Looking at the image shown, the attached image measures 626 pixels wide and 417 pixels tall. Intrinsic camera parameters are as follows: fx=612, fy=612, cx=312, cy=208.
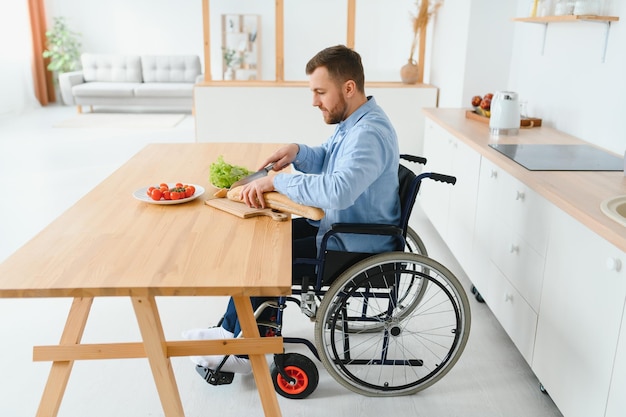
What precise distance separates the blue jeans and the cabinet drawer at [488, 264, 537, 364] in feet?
2.62

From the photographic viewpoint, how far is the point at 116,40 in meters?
9.59

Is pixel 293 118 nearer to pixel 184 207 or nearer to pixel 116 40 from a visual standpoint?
pixel 184 207

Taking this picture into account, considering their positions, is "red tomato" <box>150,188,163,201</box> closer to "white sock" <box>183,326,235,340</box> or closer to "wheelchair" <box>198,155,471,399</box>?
"wheelchair" <box>198,155,471,399</box>

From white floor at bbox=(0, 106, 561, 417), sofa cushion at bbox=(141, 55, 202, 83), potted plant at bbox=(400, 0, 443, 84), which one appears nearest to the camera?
white floor at bbox=(0, 106, 561, 417)

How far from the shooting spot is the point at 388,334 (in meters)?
2.13

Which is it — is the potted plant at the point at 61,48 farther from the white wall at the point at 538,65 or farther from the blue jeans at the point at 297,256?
the blue jeans at the point at 297,256

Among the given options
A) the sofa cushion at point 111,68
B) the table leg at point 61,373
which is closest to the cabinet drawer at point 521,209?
the table leg at point 61,373

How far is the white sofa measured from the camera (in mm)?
8383

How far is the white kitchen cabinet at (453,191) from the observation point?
296 centimetres

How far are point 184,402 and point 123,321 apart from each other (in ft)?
2.36

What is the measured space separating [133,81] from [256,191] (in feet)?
25.0

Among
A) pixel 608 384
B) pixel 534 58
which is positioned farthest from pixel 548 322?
pixel 534 58

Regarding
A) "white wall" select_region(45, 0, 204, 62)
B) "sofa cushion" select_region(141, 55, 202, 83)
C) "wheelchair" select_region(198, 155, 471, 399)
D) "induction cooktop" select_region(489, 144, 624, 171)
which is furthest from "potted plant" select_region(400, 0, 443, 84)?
"white wall" select_region(45, 0, 204, 62)

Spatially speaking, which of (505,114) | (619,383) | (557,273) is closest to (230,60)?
(505,114)
